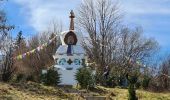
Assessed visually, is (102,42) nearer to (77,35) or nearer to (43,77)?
(77,35)

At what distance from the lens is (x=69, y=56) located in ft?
106

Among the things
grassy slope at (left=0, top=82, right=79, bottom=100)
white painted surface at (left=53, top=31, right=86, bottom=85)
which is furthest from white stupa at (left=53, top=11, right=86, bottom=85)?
grassy slope at (left=0, top=82, right=79, bottom=100)

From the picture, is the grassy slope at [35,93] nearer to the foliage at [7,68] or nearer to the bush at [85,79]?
the bush at [85,79]

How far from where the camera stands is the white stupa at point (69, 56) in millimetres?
31891

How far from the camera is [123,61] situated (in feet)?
160

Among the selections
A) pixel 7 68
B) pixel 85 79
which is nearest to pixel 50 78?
pixel 85 79

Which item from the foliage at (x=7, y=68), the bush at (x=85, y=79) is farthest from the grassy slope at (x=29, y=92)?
the bush at (x=85, y=79)

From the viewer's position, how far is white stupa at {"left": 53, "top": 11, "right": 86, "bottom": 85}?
31.9 meters

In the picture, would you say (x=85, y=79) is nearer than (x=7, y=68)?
Yes

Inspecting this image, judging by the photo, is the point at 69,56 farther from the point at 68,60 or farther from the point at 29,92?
the point at 29,92

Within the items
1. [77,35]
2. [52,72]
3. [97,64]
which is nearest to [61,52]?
[77,35]

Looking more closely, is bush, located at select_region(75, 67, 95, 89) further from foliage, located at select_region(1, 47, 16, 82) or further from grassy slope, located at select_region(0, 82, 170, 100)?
foliage, located at select_region(1, 47, 16, 82)

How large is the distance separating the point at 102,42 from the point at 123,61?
410 centimetres

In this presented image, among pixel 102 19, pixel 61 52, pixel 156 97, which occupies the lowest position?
pixel 156 97
